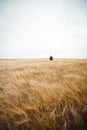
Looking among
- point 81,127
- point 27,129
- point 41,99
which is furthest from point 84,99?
point 27,129

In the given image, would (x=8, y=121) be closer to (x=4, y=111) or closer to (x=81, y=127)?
(x=4, y=111)

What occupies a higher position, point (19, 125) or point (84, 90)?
point (84, 90)

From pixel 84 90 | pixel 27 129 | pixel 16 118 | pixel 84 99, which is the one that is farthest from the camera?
pixel 84 90

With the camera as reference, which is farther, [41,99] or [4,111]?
[41,99]

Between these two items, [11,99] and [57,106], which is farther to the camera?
[11,99]

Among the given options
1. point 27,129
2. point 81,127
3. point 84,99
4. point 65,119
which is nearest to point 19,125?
point 27,129

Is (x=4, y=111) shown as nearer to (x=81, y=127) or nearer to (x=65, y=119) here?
(x=65, y=119)

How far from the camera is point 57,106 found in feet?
4.46

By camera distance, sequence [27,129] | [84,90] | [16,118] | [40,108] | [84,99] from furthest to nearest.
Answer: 1. [84,90]
2. [84,99]
3. [40,108]
4. [16,118]
5. [27,129]

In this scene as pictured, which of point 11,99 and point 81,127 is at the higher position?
point 11,99

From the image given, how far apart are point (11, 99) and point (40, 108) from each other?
19.3 inches

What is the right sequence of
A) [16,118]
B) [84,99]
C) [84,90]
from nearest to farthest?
[16,118]
[84,99]
[84,90]

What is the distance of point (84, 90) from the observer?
5.85ft

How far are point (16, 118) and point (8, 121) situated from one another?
9cm
